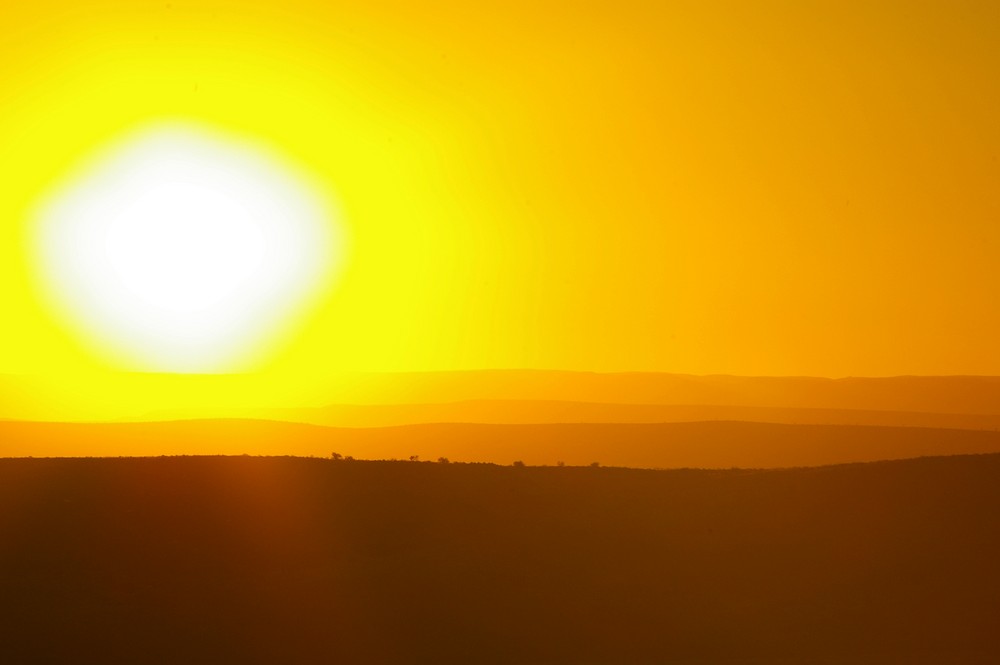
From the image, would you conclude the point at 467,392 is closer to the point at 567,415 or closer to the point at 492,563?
the point at 567,415

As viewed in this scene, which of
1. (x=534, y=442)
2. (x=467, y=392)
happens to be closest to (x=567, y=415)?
(x=467, y=392)

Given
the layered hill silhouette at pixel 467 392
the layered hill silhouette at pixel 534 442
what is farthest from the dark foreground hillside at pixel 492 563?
the layered hill silhouette at pixel 467 392

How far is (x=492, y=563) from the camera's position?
62.6ft

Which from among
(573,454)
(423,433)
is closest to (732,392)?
(423,433)

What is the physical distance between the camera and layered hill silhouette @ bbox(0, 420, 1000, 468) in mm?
64438

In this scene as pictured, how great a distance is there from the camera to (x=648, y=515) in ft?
68.5

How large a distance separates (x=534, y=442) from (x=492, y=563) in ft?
182

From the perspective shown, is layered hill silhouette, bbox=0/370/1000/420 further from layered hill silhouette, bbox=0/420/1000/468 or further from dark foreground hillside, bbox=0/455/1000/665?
dark foreground hillside, bbox=0/455/1000/665

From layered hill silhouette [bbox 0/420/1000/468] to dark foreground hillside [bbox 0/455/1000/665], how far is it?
126ft

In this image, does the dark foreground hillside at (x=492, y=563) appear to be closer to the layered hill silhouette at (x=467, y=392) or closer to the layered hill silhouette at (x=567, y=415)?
the layered hill silhouette at (x=567, y=415)

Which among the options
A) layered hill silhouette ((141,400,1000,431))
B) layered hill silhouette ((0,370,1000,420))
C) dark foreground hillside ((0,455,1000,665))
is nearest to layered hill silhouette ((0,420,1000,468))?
layered hill silhouette ((141,400,1000,431))

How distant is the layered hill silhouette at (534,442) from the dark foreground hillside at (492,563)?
38.3 meters

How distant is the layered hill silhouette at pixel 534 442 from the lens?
64438 mm

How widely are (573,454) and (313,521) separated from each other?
156ft
